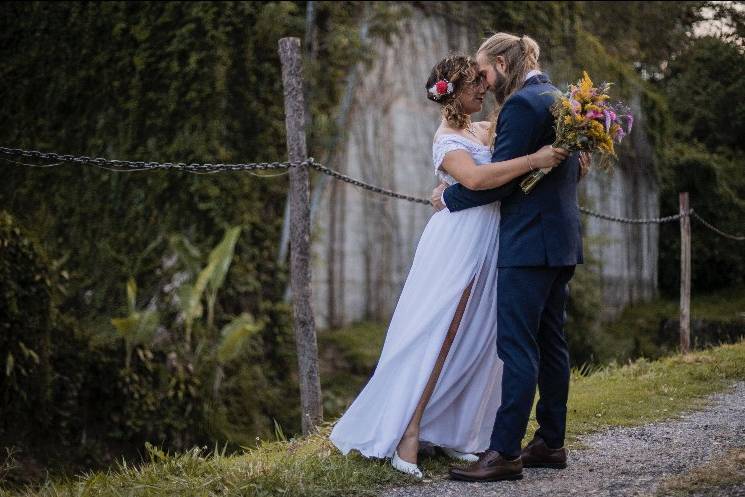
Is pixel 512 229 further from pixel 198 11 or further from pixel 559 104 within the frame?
pixel 198 11

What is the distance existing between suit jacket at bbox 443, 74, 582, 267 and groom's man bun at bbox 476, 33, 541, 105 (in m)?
0.07

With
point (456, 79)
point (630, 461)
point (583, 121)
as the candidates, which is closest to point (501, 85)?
point (456, 79)

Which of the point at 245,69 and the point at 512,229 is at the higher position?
the point at 245,69

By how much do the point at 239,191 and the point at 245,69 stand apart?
4.12 feet

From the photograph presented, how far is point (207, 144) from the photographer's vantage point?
9289 millimetres

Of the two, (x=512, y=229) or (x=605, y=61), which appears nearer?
(x=512, y=229)

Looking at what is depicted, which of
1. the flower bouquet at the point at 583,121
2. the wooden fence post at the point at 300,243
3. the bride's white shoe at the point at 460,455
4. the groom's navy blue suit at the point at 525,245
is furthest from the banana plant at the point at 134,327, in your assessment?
the flower bouquet at the point at 583,121

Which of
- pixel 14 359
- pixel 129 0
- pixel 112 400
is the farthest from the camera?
pixel 129 0

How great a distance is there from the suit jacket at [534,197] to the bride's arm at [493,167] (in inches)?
2.1

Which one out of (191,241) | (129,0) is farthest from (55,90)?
(191,241)

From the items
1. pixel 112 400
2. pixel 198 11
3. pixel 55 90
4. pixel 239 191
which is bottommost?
pixel 112 400

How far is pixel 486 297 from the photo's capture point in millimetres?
4301

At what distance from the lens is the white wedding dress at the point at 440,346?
424 centimetres

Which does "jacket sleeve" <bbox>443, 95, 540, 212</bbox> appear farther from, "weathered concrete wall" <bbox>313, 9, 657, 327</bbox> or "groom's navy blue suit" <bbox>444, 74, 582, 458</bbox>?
"weathered concrete wall" <bbox>313, 9, 657, 327</bbox>
